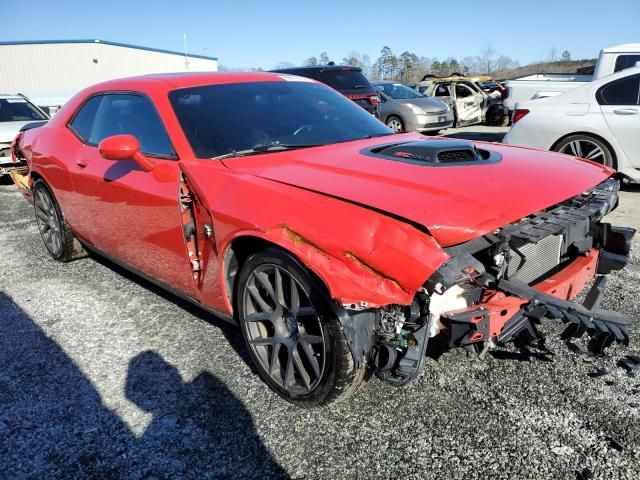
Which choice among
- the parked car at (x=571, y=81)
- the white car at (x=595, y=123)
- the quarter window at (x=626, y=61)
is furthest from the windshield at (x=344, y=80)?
the quarter window at (x=626, y=61)

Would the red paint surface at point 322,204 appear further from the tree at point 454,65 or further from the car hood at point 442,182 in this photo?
the tree at point 454,65

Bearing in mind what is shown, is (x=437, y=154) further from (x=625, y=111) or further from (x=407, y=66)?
(x=407, y=66)

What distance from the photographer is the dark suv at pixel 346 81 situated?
9.94 m

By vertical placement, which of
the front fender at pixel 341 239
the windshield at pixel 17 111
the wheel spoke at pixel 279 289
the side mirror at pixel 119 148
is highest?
the windshield at pixel 17 111

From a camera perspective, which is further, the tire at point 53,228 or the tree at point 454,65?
the tree at point 454,65

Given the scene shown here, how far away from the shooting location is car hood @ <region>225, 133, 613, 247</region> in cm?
194

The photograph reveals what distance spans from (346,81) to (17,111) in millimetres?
6408

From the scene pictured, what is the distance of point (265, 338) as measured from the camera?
2.54 m

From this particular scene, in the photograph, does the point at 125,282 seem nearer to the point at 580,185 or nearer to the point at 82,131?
the point at 82,131

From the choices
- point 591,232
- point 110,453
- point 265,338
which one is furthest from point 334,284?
point 591,232

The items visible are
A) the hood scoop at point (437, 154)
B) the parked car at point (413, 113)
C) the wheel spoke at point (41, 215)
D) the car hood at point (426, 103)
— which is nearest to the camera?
the hood scoop at point (437, 154)

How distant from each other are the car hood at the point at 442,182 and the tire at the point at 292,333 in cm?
42

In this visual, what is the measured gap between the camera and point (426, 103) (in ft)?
42.2

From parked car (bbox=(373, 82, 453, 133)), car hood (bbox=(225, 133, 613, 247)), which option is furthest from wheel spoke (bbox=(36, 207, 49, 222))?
parked car (bbox=(373, 82, 453, 133))
